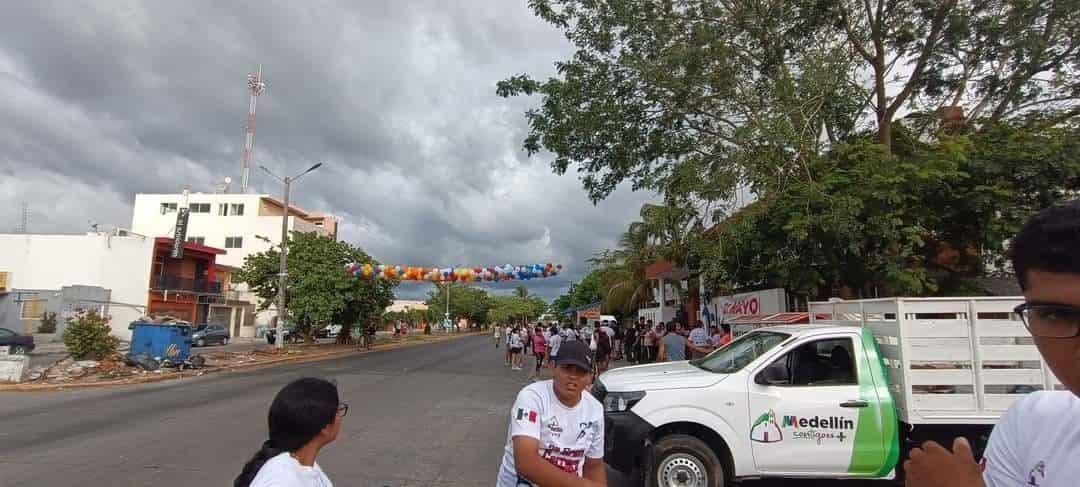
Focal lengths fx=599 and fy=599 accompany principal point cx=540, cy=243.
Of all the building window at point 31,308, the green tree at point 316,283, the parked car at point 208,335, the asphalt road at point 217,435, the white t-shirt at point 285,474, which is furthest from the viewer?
the building window at point 31,308

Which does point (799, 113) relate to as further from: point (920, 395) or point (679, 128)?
point (920, 395)

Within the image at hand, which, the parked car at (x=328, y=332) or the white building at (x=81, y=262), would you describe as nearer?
the white building at (x=81, y=262)

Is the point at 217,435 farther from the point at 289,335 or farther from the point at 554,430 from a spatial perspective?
the point at 289,335

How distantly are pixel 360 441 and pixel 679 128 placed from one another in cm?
954

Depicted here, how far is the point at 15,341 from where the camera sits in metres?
21.8

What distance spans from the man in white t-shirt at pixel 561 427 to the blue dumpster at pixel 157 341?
18.3 metres

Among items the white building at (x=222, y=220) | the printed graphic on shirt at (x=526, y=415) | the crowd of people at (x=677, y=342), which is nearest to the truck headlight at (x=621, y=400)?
the printed graphic on shirt at (x=526, y=415)

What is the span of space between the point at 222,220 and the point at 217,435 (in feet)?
183

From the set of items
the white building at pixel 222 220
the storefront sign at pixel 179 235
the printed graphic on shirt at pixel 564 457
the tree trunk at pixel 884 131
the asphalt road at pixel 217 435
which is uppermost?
the white building at pixel 222 220

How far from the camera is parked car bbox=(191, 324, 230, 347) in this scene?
103ft

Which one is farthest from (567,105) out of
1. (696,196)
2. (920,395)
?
(920,395)

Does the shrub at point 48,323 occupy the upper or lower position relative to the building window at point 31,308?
lower

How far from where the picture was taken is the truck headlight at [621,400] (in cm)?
553

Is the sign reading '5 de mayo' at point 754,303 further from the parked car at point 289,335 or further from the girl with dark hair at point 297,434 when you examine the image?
the parked car at point 289,335
